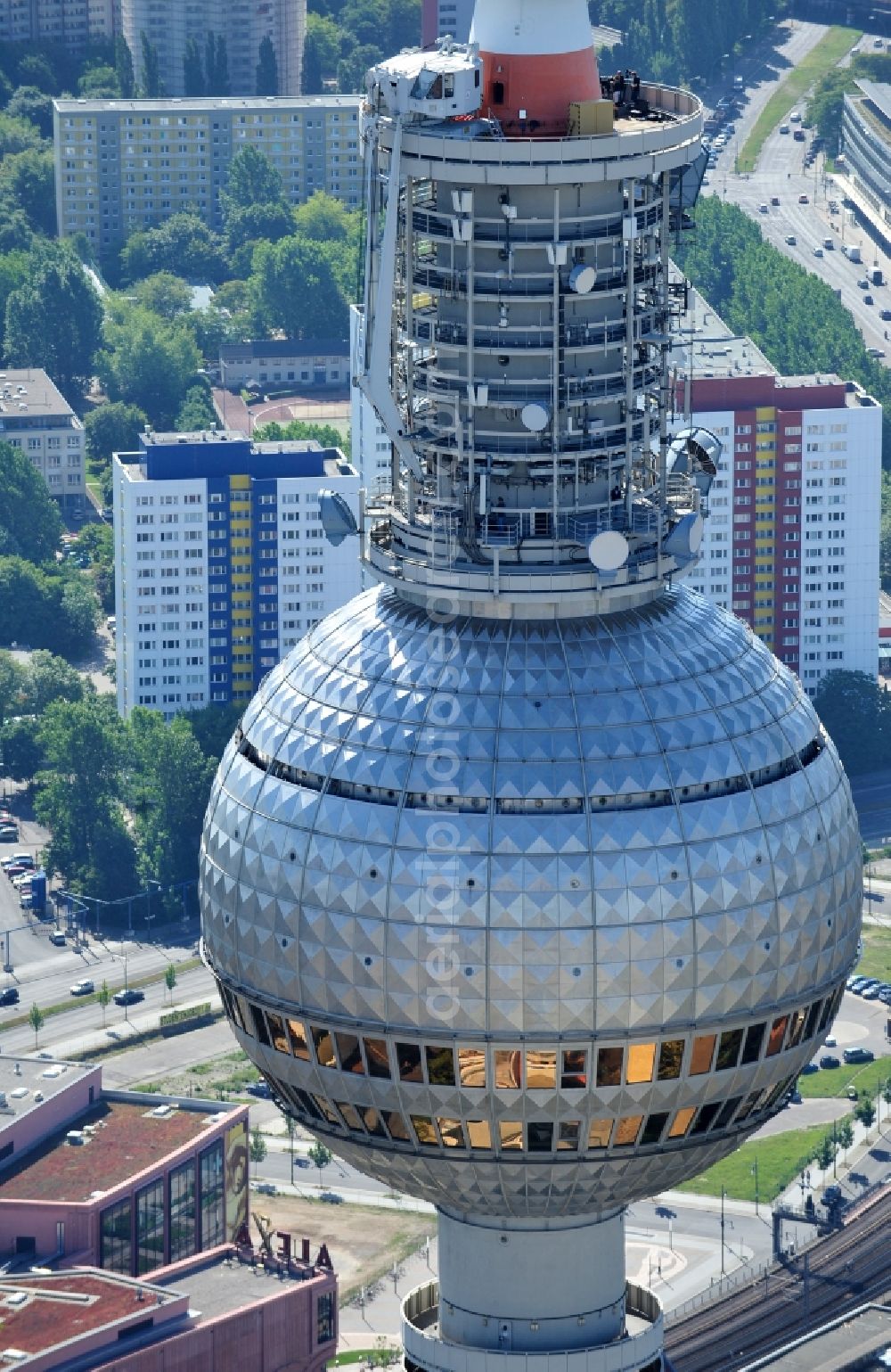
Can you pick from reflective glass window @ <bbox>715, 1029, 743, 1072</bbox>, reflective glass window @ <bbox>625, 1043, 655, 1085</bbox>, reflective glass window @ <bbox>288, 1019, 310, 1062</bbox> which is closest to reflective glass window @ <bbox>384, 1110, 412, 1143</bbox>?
reflective glass window @ <bbox>288, 1019, 310, 1062</bbox>

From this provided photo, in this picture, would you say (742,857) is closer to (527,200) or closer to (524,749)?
(524,749)

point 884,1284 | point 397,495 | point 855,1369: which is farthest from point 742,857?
point 884,1284

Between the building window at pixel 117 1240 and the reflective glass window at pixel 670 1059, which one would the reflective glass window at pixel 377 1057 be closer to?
the reflective glass window at pixel 670 1059

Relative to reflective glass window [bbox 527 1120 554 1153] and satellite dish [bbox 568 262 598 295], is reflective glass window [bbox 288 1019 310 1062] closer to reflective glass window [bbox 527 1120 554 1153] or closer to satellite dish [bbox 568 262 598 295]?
reflective glass window [bbox 527 1120 554 1153]

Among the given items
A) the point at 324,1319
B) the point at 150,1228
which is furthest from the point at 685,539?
the point at 150,1228

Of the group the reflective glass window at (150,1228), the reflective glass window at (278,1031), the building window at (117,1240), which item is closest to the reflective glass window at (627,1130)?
the reflective glass window at (278,1031)
